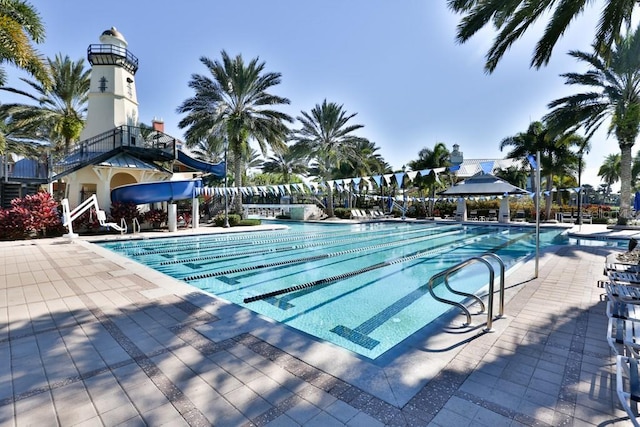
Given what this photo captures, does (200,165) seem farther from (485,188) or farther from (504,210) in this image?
(504,210)

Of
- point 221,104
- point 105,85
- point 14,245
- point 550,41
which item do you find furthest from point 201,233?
point 550,41

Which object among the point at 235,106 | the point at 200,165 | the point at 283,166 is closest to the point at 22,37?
the point at 235,106

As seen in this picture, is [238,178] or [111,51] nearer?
[111,51]

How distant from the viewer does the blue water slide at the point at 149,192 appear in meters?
16.2

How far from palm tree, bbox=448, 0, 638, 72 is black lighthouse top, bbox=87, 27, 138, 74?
1928 centimetres

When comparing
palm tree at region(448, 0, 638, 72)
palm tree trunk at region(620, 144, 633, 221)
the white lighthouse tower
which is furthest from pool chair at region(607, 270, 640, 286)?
the white lighthouse tower

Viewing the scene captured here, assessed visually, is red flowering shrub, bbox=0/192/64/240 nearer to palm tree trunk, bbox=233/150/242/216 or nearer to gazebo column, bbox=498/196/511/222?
palm tree trunk, bbox=233/150/242/216

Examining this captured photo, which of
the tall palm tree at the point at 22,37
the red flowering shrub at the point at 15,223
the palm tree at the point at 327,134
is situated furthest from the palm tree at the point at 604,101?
the red flowering shrub at the point at 15,223

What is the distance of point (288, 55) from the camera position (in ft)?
52.2

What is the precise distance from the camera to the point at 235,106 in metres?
20.4

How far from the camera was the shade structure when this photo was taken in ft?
66.2

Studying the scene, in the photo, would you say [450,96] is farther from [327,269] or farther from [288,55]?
[327,269]

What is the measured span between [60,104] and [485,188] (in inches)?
1178

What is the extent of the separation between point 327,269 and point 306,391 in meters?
6.09
